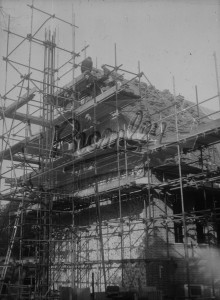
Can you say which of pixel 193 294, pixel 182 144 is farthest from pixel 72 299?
pixel 182 144

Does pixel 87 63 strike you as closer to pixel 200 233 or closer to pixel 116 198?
pixel 116 198

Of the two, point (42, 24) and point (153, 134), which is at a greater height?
point (42, 24)

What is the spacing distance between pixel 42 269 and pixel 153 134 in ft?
24.7

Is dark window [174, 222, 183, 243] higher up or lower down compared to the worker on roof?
lower down

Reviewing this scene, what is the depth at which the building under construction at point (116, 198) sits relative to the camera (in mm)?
13828

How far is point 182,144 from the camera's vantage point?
1343 centimetres

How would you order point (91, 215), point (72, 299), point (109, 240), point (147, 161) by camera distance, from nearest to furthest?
point (72, 299)
point (147, 161)
point (109, 240)
point (91, 215)

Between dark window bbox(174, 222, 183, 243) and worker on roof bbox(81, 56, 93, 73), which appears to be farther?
worker on roof bbox(81, 56, 93, 73)

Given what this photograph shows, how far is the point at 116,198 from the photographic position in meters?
16.2

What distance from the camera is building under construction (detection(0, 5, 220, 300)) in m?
13.8

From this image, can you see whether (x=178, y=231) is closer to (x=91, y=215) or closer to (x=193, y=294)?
(x=193, y=294)

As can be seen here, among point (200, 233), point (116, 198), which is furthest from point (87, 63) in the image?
point (200, 233)

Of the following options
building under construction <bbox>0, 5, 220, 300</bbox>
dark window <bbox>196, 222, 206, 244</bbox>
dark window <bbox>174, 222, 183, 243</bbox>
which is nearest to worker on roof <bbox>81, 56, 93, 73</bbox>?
building under construction <bbox>0, 5, 220, 300</bbox>

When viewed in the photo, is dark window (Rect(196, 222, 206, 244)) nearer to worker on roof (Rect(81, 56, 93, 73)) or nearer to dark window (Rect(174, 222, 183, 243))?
dark window (Rect(174, 222, 183, 243))
